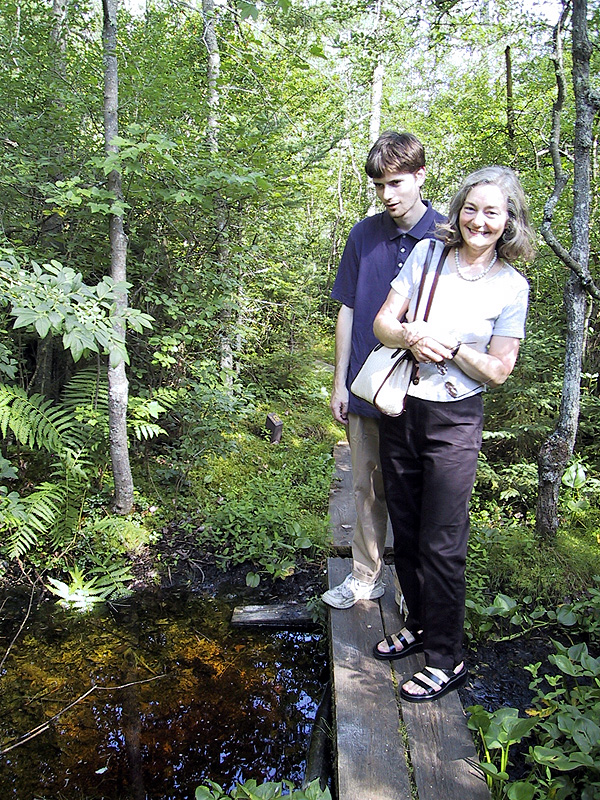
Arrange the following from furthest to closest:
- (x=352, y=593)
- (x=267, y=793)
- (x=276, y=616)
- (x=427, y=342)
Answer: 1. (x=276, y=616)
2. (x=352, y=593)
3. (x=427, y=342)
4. (x=267, y=793)

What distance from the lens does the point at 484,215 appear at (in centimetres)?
209

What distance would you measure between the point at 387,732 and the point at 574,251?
287 centimetres

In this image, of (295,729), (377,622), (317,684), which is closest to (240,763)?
(295,729)

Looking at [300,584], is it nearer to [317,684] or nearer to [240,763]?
[317,684]

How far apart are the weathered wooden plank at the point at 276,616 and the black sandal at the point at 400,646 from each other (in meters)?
0.89

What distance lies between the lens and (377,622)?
2871 millimetres

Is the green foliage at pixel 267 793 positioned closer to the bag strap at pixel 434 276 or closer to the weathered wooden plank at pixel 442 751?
the weathered wooden plank at pixel 442 751

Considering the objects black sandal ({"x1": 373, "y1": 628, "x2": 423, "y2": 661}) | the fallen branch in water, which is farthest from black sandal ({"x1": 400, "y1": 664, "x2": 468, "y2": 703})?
the fallen branch in water

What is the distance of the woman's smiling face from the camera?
2084 mm

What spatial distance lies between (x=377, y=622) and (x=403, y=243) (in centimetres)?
192

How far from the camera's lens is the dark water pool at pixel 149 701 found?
2.48m

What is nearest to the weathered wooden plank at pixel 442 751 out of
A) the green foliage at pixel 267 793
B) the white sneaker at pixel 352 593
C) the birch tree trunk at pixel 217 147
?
the green foliage at pixel 267 793

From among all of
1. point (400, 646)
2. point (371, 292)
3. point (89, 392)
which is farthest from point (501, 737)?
point (89, 392)

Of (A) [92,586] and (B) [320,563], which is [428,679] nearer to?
(B) [320,563]
